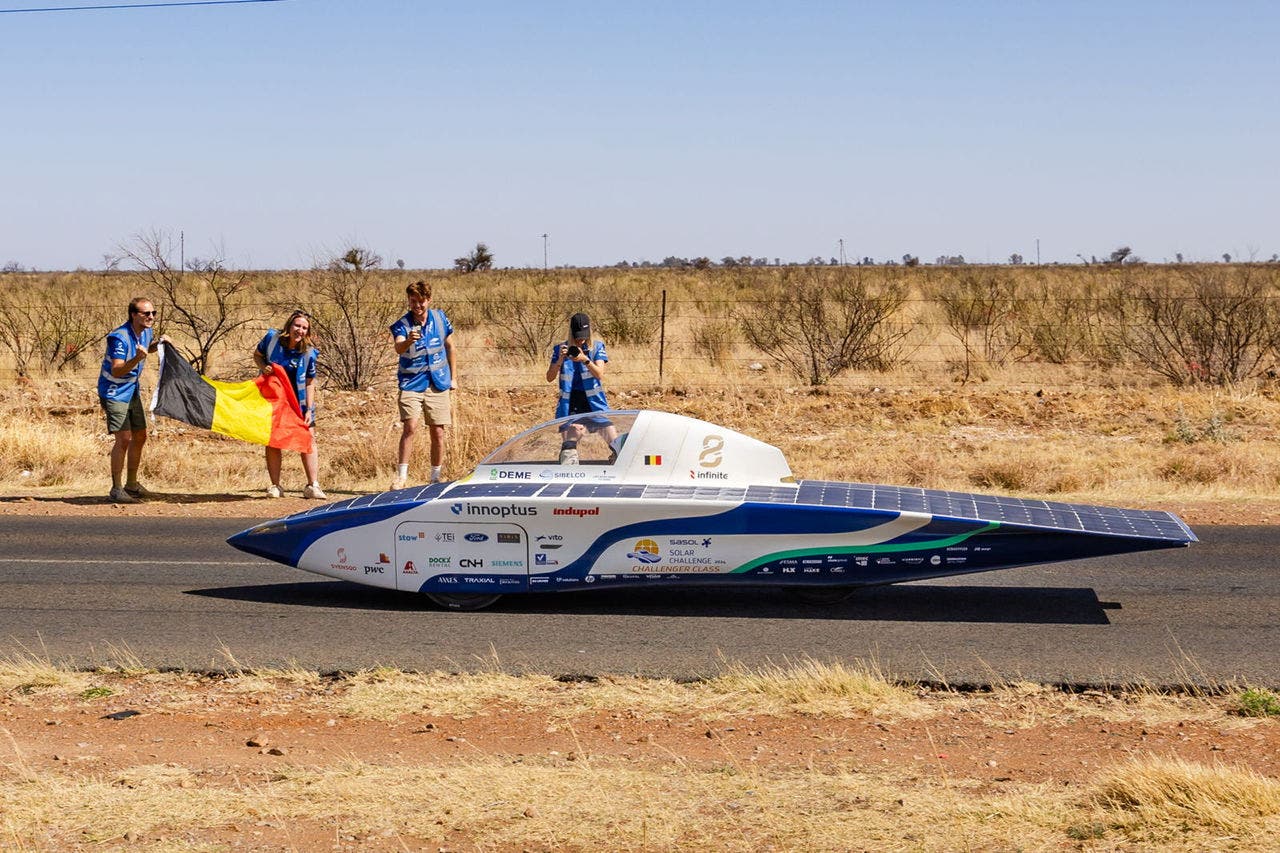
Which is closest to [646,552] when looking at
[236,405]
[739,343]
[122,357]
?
[236,405]

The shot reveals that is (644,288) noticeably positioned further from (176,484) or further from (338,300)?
(176,484)

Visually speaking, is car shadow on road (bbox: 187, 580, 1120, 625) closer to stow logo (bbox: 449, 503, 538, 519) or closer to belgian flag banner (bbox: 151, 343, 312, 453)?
stow logo (bbox: 449, 503, 538, 519)

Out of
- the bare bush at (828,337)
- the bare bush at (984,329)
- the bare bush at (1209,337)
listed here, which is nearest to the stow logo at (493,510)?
the bare bush at (828,337)

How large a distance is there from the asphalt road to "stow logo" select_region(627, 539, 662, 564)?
42 cm

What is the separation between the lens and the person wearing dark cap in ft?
39.5

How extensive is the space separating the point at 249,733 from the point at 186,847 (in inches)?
64.9

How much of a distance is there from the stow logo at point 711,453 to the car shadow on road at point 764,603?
0.97 meters

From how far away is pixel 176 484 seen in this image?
16.1 meters

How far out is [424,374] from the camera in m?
13.8

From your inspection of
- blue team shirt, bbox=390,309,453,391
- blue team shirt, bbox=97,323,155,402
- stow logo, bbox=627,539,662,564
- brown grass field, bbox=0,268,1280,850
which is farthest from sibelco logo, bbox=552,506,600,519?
blue team shirt, bbox=97,323,155,402

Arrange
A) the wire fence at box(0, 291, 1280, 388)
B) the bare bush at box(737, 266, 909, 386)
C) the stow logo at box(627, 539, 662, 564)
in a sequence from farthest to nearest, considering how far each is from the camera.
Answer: the bare bush at box(737, 266, 909, 386) → the wire fence at box(0, 291, 1280, 388) → the stow logo at box(627, 539, 662, 564)

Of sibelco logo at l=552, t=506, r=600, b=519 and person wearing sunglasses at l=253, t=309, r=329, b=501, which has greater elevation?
person wearing sunglasses at l=253, t=309, r=329, b=501

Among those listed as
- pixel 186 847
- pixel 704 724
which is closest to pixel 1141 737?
pixel 704 724

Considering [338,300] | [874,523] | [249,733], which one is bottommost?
[249,733]
